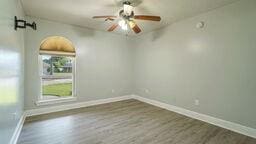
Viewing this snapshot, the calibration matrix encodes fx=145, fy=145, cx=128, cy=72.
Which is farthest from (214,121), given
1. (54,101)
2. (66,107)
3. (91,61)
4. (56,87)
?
(56,87)

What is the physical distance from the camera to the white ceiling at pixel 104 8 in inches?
115

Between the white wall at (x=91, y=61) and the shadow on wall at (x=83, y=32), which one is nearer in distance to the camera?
the white wall at (x=91, y=61)

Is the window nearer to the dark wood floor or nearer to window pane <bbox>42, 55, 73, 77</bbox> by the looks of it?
window pane <bbox>42, 55, 73, 77</bbox>

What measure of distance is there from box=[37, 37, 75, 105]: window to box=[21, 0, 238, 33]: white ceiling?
0.70 metres

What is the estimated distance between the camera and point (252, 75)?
2699 mm

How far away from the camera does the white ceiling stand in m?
2.91

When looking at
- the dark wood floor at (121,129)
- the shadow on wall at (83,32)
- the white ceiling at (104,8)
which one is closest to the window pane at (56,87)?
the dark wood floor at (121,129)

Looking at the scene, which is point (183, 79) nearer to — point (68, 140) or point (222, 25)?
point (222, 25)

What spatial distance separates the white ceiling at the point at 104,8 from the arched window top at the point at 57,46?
555mm

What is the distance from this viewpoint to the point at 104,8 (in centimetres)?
318

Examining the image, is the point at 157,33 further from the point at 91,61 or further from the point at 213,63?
the point at 91,61

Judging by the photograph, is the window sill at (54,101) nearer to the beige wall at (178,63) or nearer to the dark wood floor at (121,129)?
the beige wall at (178,63)

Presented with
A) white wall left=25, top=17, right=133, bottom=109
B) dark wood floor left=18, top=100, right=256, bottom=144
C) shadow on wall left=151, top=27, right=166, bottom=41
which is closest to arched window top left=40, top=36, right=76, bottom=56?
white wall left=25, top=17, right=133, bottom=109

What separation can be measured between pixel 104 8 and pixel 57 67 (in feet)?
7.23
